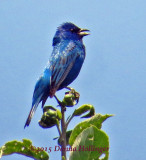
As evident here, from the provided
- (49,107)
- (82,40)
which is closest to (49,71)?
(82,40)

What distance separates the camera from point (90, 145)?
2346 mm

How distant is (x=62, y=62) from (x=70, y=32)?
157 cm

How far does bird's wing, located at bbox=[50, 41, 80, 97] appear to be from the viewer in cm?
563

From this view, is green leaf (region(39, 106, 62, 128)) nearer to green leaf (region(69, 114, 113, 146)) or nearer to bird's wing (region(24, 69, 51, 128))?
green leaf (region(69, 114, 113, 146))

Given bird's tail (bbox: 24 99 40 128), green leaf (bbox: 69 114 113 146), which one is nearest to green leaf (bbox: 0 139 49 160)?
green leaf (bbox: 69 114 113 146)

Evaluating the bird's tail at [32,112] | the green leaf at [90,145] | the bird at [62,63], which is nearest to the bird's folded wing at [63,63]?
the bird at [62,63]

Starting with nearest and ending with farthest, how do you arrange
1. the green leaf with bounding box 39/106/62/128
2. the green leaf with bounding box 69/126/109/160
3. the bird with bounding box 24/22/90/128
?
the green leaf with bounding box 69/126/109/160 < the green leaf with bounding box 39/106/62/128 < the bird with bounding box 24/22/90/128

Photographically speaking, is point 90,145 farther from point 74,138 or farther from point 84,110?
point 84,110

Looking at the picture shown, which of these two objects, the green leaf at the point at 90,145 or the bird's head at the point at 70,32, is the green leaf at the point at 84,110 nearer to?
the green leaf at the point at 90,145

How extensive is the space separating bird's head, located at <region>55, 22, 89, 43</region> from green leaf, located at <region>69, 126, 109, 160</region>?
5.17 meters

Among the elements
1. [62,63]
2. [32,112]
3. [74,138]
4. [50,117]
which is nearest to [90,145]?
[74,138]

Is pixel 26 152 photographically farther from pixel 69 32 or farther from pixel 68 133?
pixel 69 32

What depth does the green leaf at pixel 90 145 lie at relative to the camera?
234 centimetres

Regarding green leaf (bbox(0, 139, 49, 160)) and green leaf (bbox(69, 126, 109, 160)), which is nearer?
green leaf (bbox(69, 126, 109, 160))
